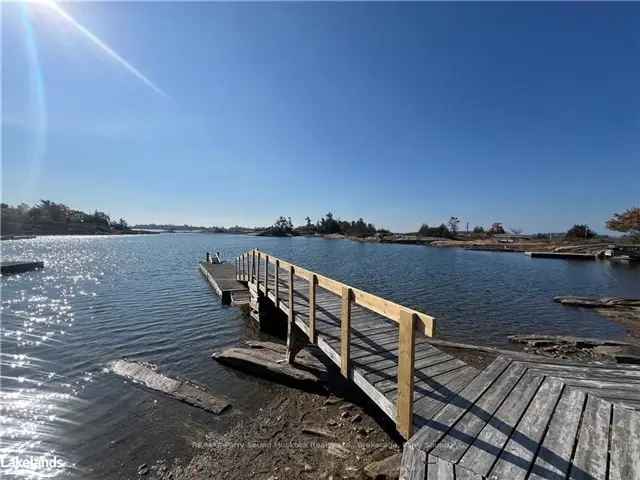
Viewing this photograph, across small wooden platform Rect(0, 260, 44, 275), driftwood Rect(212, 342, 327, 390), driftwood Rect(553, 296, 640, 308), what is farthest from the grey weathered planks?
small wooden platform Rect(0, 260, 44, 275)

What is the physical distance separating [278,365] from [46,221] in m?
141

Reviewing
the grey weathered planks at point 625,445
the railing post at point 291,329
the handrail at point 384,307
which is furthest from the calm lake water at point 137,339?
the grey weathered planks at point 625,445

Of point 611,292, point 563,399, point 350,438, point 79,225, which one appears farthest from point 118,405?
point 79,225

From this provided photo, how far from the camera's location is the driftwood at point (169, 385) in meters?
6.07

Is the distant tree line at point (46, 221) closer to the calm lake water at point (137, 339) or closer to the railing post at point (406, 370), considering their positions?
the calm lake water at point (137, 339)

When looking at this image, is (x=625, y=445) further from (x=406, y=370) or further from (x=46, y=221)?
(x=46, y=221)

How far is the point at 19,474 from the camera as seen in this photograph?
4434mm

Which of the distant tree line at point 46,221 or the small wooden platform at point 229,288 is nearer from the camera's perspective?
the small wooden platform at point 229,288

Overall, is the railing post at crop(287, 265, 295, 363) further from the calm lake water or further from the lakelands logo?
the lakelands logo

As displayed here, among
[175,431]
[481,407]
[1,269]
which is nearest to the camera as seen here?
[481,407]

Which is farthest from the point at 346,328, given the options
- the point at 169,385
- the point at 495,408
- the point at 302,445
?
the point at 169,385

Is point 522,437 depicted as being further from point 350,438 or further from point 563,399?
point 350,438

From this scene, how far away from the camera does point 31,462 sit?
468cm

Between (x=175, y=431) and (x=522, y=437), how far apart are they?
547cm
